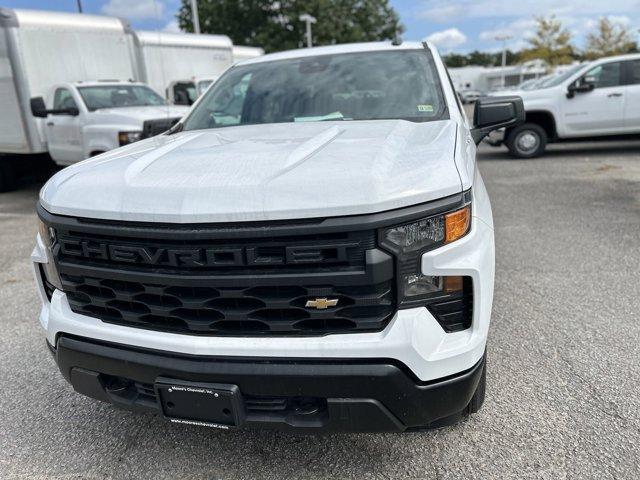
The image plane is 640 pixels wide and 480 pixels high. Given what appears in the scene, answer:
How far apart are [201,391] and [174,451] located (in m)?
0.75

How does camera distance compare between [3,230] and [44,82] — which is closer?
[3,230]

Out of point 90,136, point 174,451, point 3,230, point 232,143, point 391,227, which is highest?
point 232,143

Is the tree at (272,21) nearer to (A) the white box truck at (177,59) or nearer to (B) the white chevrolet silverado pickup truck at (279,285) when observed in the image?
(A) the white box truck at (177,59)

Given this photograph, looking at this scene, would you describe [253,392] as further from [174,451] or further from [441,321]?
[174,451]

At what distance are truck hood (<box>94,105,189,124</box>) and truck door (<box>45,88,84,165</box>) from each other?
513 mm

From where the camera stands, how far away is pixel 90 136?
7832 millimetres

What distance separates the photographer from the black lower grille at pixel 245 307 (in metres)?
1.74

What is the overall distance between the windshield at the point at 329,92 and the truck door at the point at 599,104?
310 inches

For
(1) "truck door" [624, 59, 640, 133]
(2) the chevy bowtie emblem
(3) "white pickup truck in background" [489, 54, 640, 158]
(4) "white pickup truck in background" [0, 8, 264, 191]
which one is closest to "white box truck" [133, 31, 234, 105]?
(4) "white pickup truck in background" [0, 8, 264, 191]

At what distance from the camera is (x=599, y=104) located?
9.87m

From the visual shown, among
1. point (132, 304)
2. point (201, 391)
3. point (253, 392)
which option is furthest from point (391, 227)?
point (132, 304)

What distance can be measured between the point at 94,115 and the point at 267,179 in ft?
23.4

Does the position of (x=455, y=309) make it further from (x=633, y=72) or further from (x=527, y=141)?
(x=633, y=72)

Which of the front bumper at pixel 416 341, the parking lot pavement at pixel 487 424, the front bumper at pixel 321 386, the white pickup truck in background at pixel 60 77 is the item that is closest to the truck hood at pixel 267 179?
the front bumper at pixel 416 341
